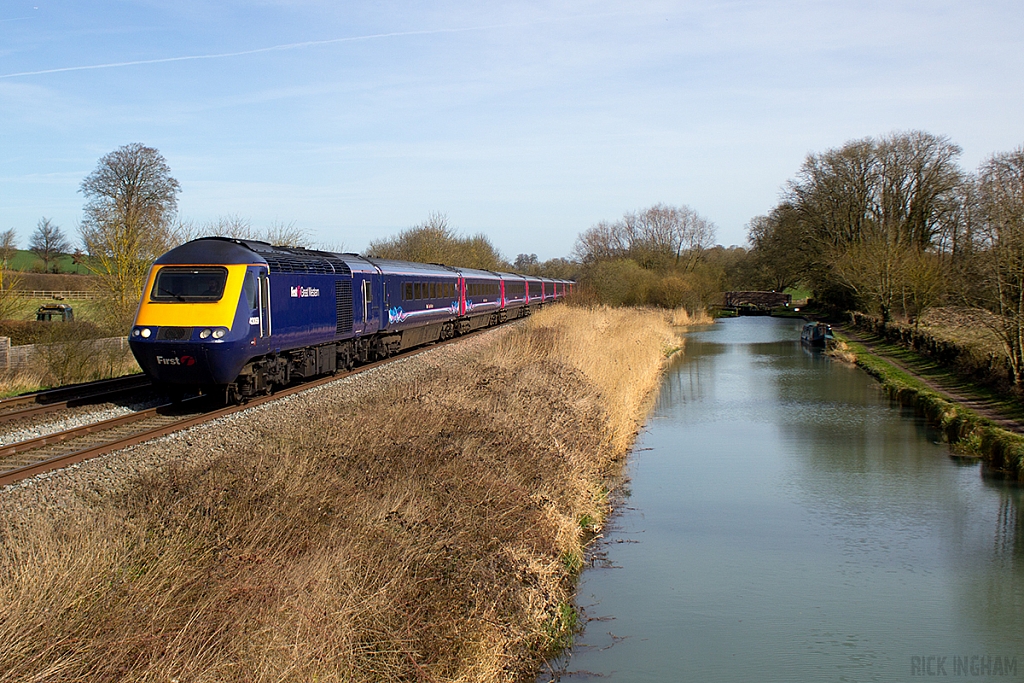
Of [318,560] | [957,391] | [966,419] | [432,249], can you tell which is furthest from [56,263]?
[318,560]

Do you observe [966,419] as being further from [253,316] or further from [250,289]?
[250,289]

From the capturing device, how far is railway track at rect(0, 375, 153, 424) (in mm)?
13953

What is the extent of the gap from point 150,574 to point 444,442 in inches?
184

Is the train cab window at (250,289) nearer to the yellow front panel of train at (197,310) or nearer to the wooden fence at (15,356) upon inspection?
the yellow front panel of train at (197,310)

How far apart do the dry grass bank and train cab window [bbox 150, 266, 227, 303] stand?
10.5 ft

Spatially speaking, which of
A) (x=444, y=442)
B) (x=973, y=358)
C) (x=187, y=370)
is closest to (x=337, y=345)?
(x=187, y=370)

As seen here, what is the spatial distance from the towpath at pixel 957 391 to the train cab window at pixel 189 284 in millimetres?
15710

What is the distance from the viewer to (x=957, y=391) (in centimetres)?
2338

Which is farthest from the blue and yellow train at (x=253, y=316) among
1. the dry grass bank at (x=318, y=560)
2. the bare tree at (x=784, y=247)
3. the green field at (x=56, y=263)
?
the green field at (x=56, y=263)

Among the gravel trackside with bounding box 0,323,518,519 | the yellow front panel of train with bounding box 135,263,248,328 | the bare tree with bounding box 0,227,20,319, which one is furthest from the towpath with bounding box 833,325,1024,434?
the bare tree with bounding box 0,227,20,319

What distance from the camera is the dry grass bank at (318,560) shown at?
4781 millimetres

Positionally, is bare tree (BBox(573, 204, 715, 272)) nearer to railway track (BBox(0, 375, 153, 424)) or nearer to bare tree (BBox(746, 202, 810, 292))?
bare tree (BBox(746, 202, 810, 292))

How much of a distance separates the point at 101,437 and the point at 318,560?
7.53m

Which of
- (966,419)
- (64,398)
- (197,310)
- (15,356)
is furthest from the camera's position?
(15,356)
